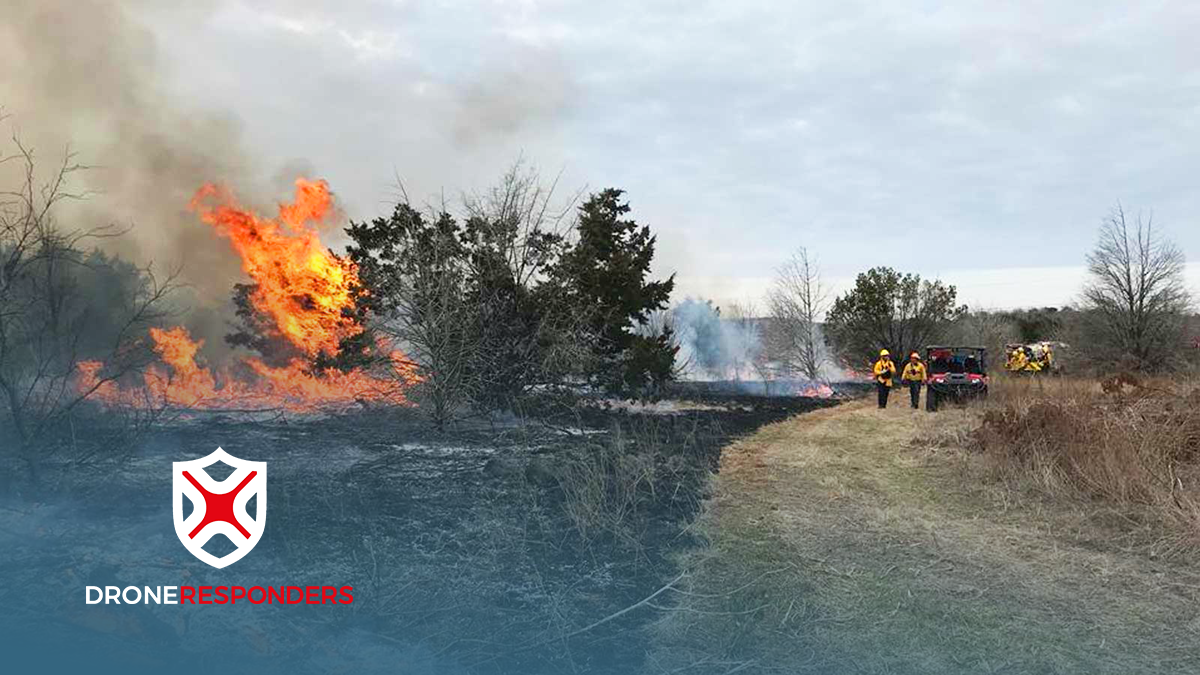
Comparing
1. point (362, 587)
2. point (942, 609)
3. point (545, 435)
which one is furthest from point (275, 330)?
point (942, 609)

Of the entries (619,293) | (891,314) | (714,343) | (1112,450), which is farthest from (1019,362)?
(1112,450)

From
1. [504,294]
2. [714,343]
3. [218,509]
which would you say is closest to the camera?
[218,509]

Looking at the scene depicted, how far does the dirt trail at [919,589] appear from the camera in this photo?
5156 mm

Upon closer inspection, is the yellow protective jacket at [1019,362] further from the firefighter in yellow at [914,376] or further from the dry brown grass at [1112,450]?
the dry brown grass at [1112,450]

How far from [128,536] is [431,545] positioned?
286cm

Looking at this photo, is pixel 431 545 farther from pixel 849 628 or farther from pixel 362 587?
pixel 849 628

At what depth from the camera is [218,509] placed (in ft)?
25.5

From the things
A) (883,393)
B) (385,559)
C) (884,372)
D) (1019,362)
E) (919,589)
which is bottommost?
(919,589)

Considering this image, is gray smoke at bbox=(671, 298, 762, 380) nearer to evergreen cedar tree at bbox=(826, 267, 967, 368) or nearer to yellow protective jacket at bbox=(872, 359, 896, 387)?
evergreen cedar tree at bbox=(826, 267, 967, 368)

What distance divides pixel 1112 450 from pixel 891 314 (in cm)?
2616

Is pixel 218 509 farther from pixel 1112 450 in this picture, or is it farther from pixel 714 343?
pixel 714 343

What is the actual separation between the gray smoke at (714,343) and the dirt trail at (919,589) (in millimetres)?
32583

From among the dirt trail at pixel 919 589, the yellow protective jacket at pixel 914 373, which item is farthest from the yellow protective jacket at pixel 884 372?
the dirt trail at pixel 919 589

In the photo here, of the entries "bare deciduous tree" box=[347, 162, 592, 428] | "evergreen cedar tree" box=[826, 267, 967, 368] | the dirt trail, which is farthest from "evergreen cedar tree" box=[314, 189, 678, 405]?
"evergreen cedar tree" box=[826, 267, 967, 368]
